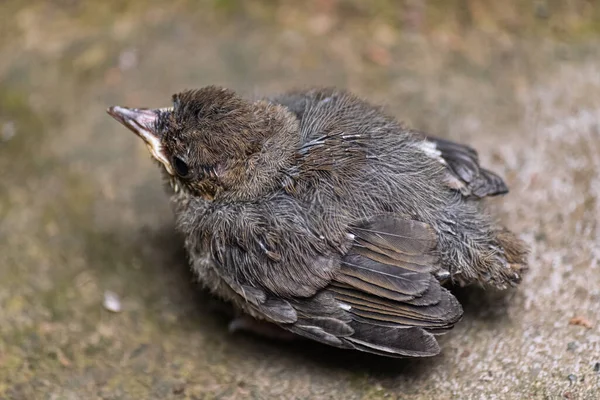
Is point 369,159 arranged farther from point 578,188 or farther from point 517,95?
point 517,95

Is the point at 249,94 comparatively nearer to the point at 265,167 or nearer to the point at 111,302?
the point at 265,167

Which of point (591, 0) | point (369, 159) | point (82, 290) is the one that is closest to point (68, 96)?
point (82, 290)

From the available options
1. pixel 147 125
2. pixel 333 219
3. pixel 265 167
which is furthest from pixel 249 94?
pixel 333 219

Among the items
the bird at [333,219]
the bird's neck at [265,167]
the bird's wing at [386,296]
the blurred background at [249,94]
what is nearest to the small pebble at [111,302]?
the blurred background at [249,94]

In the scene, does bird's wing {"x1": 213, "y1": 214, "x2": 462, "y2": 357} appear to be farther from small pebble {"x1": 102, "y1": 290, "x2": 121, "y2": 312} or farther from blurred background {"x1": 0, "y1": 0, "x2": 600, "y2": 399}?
small pebble {"x1": 102, "y1": 290, "x2": 121, "y2": 312}

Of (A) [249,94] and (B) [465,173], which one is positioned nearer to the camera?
(B) [465,173]

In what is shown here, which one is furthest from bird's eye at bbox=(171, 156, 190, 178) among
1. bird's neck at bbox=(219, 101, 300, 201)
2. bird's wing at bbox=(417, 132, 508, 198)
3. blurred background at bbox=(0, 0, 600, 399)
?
bird's wing at bbox=(417, 132, 508, 198)
